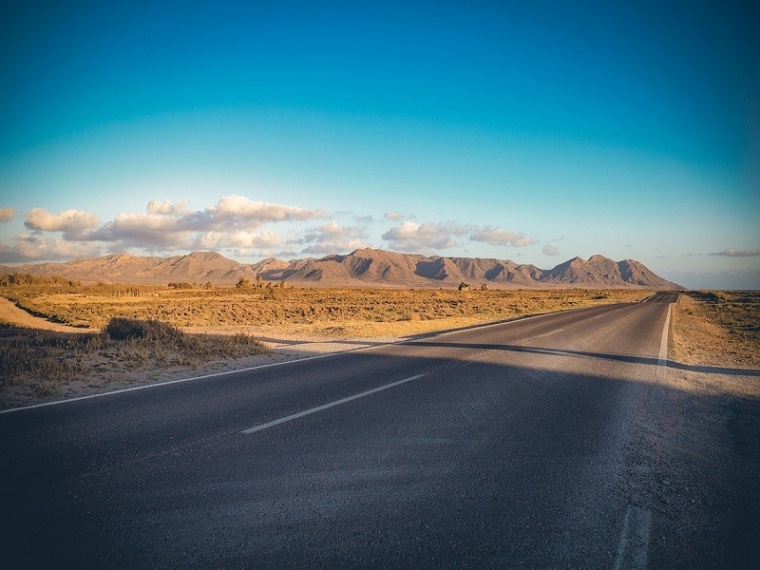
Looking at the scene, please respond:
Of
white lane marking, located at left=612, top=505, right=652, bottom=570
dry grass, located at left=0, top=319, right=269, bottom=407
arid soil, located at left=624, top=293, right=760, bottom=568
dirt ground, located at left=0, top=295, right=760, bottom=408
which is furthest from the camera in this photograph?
dry grass, located at left=0, top=319, right=269, bottom=407

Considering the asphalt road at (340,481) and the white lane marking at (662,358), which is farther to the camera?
the white lane marking at (662,358)

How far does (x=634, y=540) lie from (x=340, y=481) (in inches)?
93.7

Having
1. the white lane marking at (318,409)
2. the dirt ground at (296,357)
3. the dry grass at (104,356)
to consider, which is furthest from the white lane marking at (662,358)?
the dry grass at (104,356)

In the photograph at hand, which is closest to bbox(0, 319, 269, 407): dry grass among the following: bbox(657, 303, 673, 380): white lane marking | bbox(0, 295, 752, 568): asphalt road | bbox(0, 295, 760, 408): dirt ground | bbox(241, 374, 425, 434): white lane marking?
bbox(0, 295, 760, 408): dirt ground

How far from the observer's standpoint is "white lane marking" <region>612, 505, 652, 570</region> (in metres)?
2.75

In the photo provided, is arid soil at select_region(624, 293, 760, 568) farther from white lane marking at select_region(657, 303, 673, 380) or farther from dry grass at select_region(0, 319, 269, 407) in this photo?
dry grass at select_region(0, 319, 269, 407)

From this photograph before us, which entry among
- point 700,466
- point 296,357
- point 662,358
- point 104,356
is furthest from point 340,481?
point 662,358

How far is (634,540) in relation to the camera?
9.82 feet

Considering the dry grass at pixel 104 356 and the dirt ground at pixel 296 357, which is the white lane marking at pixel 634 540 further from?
the dry grass at pixel 104 356

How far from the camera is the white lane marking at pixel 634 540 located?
108 inches

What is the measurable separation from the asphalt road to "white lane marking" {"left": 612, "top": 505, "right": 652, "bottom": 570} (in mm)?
14

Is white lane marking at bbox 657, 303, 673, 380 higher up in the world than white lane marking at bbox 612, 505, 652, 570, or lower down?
lower down

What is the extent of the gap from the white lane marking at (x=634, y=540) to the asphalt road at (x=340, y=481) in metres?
0.01

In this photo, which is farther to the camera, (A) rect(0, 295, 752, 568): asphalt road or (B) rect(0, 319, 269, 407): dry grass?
(B) rect(0, 319, 269, 407): dry grass
